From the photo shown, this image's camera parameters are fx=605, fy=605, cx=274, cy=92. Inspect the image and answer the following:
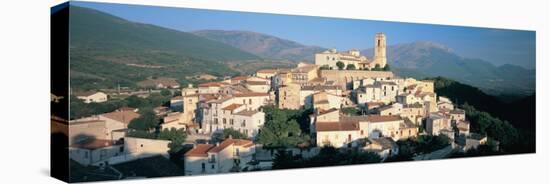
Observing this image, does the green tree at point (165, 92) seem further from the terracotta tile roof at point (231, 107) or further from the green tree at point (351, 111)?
the green tree at point (351, 111)

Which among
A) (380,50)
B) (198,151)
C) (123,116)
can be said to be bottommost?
(198,151)

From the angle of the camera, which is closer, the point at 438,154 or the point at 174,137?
the point at 174,137

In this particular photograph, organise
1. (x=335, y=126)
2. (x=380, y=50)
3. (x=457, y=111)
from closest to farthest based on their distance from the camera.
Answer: (x=335, y=126) → (x=380, y=50) → (x=457, y=111)

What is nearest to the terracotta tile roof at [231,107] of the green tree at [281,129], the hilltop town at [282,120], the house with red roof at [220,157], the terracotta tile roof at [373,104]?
the hilltop town at [282,120]

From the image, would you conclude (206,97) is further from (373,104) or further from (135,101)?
(373,104)

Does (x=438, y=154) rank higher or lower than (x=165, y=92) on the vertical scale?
lower

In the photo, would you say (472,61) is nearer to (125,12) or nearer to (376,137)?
(376,137)

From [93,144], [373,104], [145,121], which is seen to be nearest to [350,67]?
[373,104]

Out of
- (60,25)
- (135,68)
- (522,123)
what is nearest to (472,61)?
(522,123)
